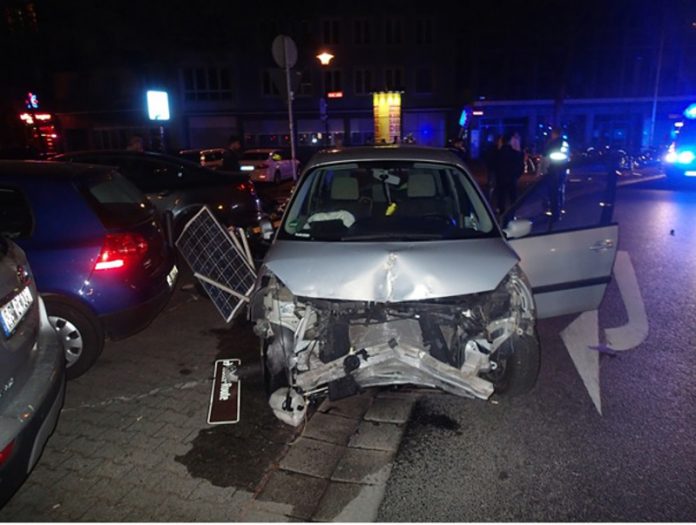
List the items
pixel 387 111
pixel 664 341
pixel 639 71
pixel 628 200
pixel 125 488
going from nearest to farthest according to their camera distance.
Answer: pixel 125 488
pixel 664 341
pixel 628 200
pixel 387 111
pixel 639 71

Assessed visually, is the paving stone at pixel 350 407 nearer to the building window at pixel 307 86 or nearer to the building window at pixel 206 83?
the building window at pixel 307 86

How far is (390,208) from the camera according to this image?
4.76 m

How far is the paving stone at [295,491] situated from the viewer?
2.87m

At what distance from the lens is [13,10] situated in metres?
38.2

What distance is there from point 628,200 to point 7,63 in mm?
40058

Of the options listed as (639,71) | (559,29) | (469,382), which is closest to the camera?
(469,382)

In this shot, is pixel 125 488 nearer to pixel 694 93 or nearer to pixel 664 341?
pixel 664 341

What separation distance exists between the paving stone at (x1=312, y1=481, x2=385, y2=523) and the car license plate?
6.03 ft

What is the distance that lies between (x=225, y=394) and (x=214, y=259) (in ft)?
5.47

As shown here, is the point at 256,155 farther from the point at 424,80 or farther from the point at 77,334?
the point at 424,80

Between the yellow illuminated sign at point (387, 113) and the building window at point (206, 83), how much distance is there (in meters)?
19.4

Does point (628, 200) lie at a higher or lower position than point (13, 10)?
lower

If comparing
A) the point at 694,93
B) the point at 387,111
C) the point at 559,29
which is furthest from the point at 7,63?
the point at 694,93

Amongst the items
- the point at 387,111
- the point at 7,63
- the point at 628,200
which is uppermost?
the point at 7,63
